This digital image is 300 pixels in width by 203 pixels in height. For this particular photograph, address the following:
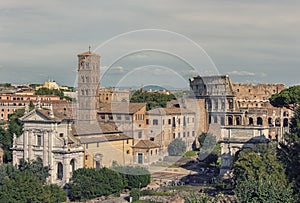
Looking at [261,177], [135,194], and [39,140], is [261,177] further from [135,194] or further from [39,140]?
[39,140]

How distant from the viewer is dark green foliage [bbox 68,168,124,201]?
30688mm

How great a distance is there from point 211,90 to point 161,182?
22.9 meters

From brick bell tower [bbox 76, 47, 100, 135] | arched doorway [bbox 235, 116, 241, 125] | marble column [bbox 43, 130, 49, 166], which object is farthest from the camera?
arched doorway [bbox 235, 116, 241, 125]

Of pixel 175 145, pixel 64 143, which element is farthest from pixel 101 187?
pixel 175 145

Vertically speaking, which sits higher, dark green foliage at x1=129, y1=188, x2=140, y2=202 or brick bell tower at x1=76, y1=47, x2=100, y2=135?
brick bell tower at x1=76, y1=47, x2=100, y2=135

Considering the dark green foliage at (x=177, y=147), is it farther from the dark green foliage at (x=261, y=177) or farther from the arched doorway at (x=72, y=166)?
the dark green foliage at (x=261, y=177)

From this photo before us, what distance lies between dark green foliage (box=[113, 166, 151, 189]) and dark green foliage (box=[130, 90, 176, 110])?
10800mm

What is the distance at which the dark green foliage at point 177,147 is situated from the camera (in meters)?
41.4

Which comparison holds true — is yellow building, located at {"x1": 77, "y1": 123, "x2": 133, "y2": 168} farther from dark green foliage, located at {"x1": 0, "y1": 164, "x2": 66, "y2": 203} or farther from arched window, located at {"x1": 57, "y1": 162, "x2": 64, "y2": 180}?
dark green foliage, located at {"x1": 0, "y1": 164, "x2": 66, "y2": 203}

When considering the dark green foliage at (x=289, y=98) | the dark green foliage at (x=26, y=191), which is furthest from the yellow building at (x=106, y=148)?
the dark green foliage at (x=289, y=98)

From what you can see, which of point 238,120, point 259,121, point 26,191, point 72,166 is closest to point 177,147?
point 72,166

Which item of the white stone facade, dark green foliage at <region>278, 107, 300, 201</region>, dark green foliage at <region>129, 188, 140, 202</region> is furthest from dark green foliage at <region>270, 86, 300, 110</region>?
the white stone facade

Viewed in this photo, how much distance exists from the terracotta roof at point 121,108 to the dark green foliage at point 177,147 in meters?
3.60

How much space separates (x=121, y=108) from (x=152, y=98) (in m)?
8.82
